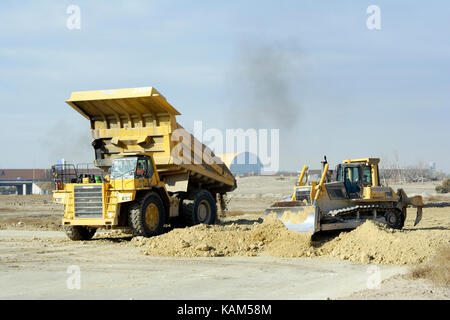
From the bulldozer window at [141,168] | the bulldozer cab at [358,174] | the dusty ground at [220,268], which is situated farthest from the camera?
the bulldozer cab at [358,174]

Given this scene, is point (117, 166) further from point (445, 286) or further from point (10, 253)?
point (445, 286)

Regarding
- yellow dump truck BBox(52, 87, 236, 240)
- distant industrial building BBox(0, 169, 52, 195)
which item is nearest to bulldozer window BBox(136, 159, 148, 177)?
yellow dump truck BBox(52, 87, 236, 240)

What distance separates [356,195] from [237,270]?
6.43m

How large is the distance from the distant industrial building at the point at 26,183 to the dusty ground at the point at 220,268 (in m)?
62.9

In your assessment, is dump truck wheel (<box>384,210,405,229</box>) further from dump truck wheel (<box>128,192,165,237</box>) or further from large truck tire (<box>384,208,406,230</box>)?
dump truck wheel (<box>128,192,165,237</box>)

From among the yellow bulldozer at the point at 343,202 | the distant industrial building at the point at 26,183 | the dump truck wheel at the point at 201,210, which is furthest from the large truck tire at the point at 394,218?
the distant industrial building at the point at 26,183

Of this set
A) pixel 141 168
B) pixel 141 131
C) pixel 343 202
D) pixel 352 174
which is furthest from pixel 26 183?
pixel 343 202

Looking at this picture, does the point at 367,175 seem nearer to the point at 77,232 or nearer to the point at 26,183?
the point at 77,232

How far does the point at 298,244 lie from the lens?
1284 cm

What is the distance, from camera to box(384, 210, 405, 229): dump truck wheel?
1631cm

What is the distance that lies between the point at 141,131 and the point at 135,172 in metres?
1.77

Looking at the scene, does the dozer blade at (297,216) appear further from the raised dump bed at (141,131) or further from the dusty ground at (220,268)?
the raised dump bed at (141,131)

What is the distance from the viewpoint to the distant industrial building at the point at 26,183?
78.4 metres

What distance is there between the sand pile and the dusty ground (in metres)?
0.02
